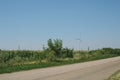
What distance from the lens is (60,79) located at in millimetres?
15352

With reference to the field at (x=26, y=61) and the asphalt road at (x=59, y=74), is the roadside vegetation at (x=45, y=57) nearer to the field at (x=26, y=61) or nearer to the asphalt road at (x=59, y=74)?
the field at (x=26, y=61)

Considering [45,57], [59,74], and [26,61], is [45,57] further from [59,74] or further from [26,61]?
[59,74]

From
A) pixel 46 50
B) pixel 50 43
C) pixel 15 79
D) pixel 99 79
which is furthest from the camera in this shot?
pixel 50 43

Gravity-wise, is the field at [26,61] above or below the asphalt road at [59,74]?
above

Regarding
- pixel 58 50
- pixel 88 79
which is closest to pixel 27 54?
pixel 58 50

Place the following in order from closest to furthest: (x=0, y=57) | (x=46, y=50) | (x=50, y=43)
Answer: (x=0, y=57) → (x=46, y=50) → (x=50, y=43)

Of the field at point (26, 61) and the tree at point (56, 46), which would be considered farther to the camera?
the tree at point (56, 46)

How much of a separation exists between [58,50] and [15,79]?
111 ft

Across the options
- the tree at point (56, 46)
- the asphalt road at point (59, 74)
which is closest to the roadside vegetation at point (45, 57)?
the tree at point (56, 46)

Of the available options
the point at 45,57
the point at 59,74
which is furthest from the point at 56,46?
the point at 59,74

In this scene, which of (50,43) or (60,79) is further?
(50,43)

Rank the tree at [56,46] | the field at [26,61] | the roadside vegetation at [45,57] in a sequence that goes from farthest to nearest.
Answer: the tree at [56,46]
the roadside vegetation at [45,57]
the field at [26,61]

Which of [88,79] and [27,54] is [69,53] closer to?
[27,54]

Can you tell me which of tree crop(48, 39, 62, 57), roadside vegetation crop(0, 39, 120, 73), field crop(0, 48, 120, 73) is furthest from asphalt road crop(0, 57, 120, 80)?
tree crop(48, 39, 62, 57)
